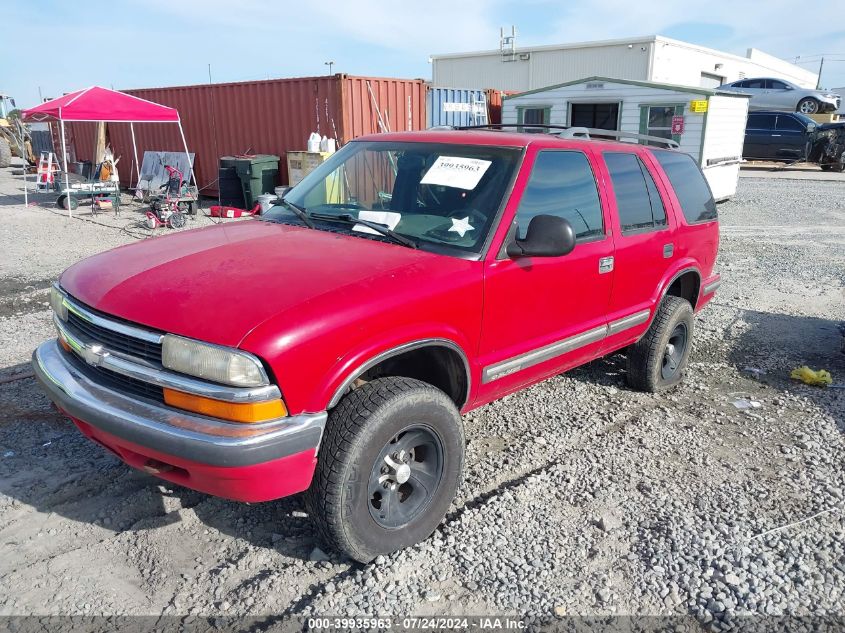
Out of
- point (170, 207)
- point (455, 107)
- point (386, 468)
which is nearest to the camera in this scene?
point (386, 468)

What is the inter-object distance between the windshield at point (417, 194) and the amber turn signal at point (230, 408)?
1.21m

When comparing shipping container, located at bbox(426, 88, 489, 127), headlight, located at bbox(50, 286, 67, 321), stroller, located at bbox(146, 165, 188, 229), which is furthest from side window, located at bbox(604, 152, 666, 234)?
shipping container, located at bbox(426, 88, 489, 127)

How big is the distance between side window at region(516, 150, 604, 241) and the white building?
24074mm

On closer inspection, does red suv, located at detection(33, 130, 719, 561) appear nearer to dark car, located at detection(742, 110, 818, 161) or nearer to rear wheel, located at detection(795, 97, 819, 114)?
dark car, located at detection(742, 110, 818, 161)

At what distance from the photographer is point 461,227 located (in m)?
3.32

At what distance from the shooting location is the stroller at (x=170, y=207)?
39.4ft

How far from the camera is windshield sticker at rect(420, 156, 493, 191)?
11.3ft

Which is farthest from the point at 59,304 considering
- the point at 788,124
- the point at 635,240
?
the point at 788,124

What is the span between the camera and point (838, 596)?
9.21ft

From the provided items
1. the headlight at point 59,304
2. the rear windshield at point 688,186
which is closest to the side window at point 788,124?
the rear windshield at point 688,186

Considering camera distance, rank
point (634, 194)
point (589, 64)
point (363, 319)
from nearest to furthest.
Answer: point (363, 319) < point (634, 194) < point (589, 64)

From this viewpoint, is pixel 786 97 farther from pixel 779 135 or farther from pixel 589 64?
pixel 589 64

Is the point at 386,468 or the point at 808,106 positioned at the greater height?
the point at 808,106

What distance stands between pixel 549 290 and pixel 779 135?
22981 mm
